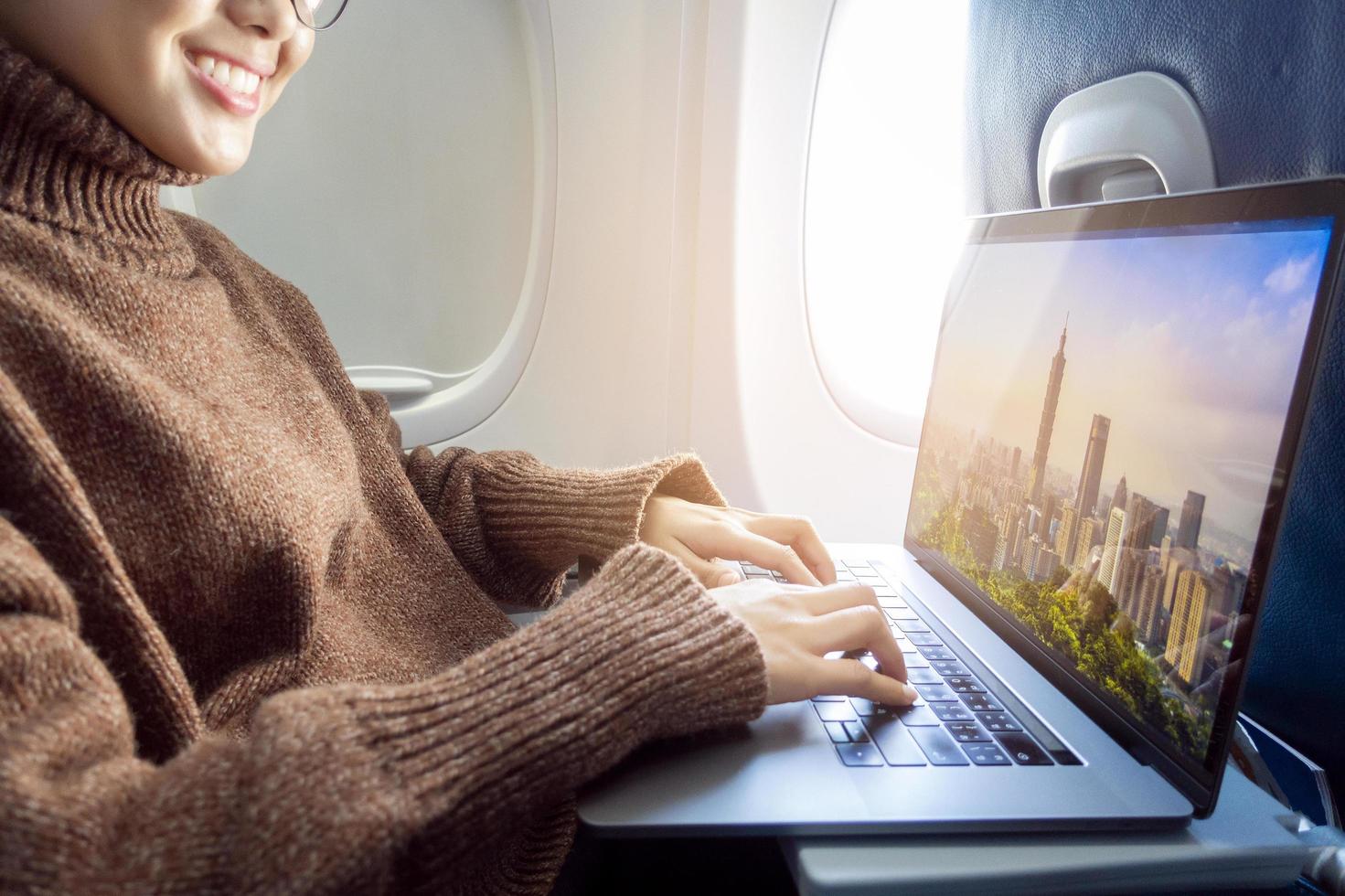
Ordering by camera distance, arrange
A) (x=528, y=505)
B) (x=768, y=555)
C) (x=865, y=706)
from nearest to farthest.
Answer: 1. (x=865, y=706)
2. (x=768, y=555)
3. (x=528, y=505)

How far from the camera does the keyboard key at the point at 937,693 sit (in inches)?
27.4

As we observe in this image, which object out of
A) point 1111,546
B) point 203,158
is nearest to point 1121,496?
point 1111,546

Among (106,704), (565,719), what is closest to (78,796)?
(106,704)

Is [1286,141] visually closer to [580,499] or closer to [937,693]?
[937,693]

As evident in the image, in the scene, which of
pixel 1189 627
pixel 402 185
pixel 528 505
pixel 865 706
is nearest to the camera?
pixel 1189 627

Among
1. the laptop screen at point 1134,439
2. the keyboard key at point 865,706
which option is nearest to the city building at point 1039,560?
the laptop screen at point 1134,439

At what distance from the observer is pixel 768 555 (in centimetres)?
84

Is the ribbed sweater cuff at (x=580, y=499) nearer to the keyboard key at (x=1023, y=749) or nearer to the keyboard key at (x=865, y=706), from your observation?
the keyboard key at (x=865, y=706)

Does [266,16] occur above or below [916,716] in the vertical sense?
above

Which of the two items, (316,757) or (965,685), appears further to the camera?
(965,685)

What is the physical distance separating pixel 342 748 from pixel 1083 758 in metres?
0.51

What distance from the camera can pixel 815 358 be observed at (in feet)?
4.56

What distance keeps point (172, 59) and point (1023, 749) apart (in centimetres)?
84

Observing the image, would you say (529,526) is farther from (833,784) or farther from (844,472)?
(844,472)
